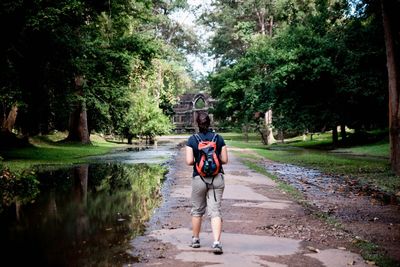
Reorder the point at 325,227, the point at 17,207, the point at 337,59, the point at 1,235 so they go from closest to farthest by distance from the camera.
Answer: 1. the point at 1,235
2. the point at 325,227
3. the point at 17,207
4. the point at 337,59

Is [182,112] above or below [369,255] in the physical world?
above

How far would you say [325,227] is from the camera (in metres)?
7.82

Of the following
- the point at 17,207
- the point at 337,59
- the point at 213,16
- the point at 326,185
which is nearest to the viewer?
the point at 17,207

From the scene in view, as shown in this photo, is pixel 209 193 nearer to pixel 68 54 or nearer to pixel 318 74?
pixel 68 54

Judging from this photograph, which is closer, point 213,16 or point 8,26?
point 8,26

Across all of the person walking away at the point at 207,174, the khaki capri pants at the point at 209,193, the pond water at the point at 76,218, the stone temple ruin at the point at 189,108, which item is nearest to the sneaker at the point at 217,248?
the person walking away at the point at 207,174

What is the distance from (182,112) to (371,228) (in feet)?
279

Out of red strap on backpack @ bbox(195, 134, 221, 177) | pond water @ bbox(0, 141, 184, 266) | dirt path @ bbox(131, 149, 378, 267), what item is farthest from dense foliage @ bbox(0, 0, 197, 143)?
red strap on backpack @ bbox(195, 134, 221, 177)

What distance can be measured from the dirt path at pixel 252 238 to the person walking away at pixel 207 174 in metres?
0.38

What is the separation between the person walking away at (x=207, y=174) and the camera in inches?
241

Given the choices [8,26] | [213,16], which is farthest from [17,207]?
[213,16]

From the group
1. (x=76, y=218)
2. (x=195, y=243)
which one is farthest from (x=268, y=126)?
(x=195, y=243)

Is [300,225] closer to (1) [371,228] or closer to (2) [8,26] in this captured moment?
(1) [371,228]

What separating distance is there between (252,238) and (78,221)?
11.1 feet
